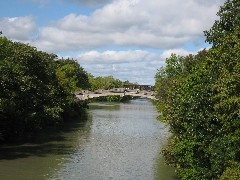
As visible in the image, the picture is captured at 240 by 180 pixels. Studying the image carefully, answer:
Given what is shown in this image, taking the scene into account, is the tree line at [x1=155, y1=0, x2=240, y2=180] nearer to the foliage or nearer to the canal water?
the canal water

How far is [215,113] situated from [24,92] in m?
24.7

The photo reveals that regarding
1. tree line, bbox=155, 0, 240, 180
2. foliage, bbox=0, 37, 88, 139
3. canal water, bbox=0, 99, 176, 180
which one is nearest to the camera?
tree line, bbox=155, 0, 240, 180

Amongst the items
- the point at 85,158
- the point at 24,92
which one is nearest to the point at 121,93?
the point at 24,92

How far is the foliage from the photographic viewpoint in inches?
1511

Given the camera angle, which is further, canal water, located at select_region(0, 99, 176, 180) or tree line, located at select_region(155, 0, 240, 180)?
canal water, located at select_region(0, 99, 176, 180)

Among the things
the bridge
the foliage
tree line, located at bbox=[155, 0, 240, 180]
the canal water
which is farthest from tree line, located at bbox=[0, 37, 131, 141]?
the bridge

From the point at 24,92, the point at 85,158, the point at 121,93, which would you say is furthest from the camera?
the point at 121,93

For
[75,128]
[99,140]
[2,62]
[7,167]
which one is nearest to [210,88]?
[7,167]

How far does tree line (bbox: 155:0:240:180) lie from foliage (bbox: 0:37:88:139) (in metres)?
16.9

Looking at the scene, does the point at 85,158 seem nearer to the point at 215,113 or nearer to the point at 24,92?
the point at 24,92

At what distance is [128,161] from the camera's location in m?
34.8

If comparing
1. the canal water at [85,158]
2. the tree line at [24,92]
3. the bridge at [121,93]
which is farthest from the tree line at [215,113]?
the bridge at [121,93]

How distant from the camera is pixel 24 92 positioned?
42.0 meters

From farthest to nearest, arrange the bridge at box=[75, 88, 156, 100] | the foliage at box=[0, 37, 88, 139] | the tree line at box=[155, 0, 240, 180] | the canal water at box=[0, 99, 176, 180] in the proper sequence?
the bridge at box=[75, 88, 156, 100] < the foliage at box=[0, 37, 88, 139] < the canal water at box=[0, 99, 176, 180] < the tree line at box=[155, 0, 240, 180]
